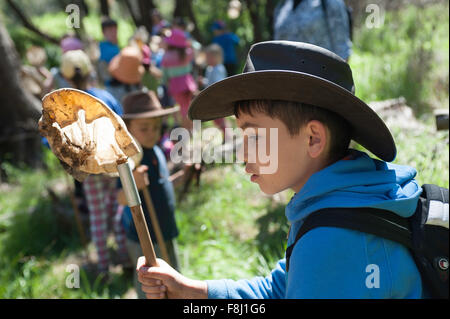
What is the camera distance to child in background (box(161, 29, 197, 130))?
6039 mm

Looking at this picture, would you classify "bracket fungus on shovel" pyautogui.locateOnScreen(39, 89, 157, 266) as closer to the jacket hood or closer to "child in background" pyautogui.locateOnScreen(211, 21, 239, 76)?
the jacket hood

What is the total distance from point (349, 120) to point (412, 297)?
1.69 feet

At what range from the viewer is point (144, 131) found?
2.87m

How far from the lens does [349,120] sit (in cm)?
125

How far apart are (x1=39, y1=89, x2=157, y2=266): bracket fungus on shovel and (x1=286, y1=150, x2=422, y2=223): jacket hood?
481 mm

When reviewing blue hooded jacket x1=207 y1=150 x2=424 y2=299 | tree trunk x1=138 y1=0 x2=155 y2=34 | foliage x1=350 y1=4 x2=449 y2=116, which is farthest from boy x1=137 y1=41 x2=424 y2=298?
tree trunk x1=138 y1=0 x2=155 y2=34

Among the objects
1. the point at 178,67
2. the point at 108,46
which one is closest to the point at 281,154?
the point at 178,67

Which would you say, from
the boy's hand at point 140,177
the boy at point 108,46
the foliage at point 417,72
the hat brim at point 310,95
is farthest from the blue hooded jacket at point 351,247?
the boy at point 108,46

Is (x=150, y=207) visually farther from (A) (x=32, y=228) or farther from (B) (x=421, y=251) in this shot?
(A) (x=32, y=228)

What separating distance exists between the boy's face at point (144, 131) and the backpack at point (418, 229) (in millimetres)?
1920

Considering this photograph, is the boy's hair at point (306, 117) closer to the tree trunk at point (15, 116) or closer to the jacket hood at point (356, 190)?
the jacket hood at point (356, 190)

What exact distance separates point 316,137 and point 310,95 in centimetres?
13

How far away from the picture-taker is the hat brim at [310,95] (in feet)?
3.74

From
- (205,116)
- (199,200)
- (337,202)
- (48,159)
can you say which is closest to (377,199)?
(337,202)
